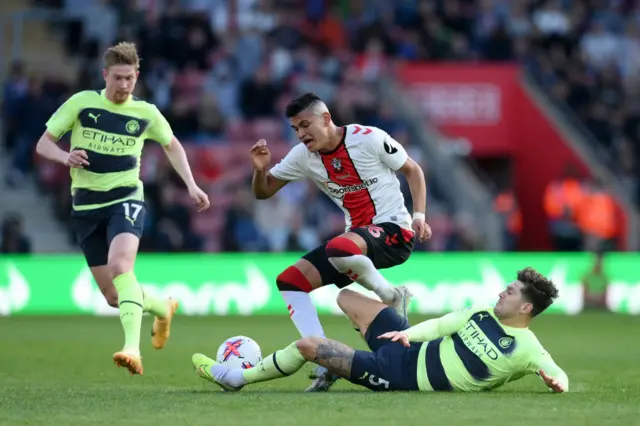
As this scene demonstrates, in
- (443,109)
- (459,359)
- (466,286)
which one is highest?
(459,359)

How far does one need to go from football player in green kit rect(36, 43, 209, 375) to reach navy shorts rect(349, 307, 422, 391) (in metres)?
2.07

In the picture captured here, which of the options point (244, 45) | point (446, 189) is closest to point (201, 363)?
point (446, 189)

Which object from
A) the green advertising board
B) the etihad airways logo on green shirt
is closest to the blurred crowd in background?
the green advertising board

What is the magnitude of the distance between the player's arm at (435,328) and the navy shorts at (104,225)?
2.65 meters

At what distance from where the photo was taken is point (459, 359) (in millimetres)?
8195

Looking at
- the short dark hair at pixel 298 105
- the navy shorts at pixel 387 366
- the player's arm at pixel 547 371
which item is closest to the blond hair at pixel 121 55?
the short dark hair at pixel 298 105

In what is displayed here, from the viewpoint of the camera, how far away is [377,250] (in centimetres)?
909

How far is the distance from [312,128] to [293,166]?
53cm

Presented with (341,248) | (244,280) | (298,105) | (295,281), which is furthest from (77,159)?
(244,280)

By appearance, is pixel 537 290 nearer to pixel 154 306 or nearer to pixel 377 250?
pixel 377 250

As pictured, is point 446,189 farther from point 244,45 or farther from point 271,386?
point 271,386

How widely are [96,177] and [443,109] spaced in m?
16.8

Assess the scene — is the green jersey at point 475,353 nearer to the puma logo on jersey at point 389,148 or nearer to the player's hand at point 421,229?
the player's hand at point 421,229

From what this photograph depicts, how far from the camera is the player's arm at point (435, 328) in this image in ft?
26.7
